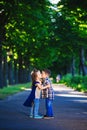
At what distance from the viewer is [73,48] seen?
225ft

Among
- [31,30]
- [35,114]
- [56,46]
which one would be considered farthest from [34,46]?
[35,114]

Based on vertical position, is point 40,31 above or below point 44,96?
above

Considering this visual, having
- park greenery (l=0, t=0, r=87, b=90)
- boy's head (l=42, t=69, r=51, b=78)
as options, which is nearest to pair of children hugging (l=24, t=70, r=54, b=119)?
boy's head (l=42, t=69, r=51, b=78)

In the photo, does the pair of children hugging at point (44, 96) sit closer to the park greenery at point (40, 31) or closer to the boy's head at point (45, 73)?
the boy's head at point (45, 73)

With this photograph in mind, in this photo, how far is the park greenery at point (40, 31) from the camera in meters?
43.9

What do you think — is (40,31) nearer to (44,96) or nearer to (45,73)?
(44,96)

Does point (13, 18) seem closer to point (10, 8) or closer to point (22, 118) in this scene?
point (10, 8)

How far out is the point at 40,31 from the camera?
62031 mm

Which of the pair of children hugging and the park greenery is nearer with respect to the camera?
the pair of children hugging

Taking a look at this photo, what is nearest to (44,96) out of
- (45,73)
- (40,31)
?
(45,73)

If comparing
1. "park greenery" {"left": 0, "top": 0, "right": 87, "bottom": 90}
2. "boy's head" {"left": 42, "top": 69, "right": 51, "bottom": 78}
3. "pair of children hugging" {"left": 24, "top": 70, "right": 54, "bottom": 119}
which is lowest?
"pair of children hugging" {"left": 24, "top": 70, "right": 54, "bottom": 119}

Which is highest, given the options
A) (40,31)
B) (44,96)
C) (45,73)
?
(40,31)

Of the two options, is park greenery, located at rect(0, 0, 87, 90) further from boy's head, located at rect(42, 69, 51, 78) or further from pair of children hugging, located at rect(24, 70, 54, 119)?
boy's head, located at rect(42, 69, 51, 78)

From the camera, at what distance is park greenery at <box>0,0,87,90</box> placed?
43906 millimetres
